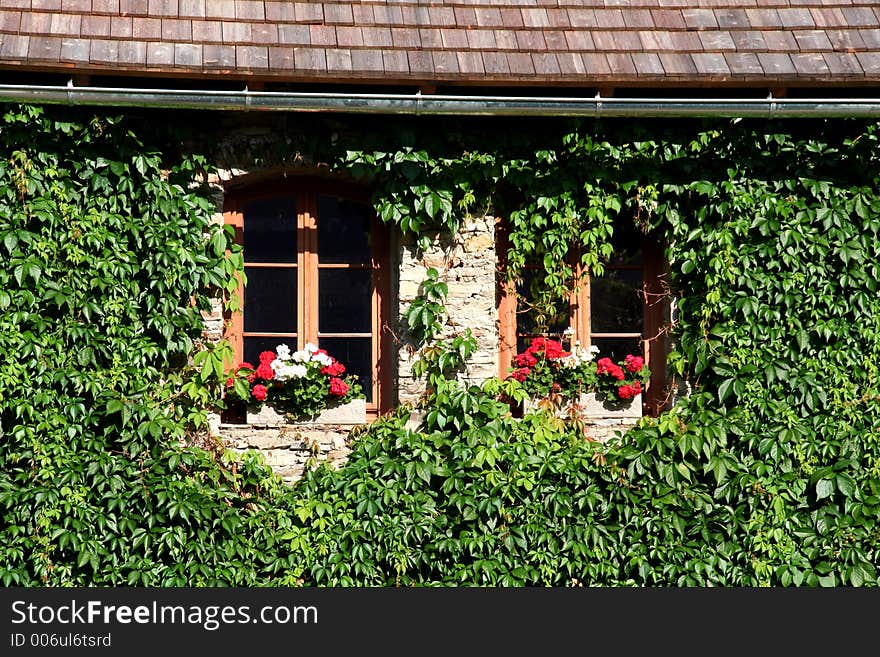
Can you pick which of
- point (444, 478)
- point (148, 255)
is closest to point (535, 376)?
point (444, 478)

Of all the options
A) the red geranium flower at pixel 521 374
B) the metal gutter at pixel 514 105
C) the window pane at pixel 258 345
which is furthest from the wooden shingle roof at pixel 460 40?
the red geranium flower at pixel 521 374

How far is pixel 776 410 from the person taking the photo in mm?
6746

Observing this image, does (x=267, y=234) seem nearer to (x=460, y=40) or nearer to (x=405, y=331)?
(x=405, y=331)

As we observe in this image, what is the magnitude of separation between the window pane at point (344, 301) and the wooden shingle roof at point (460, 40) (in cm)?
134

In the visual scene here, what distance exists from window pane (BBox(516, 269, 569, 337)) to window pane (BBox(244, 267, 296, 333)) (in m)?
1.50

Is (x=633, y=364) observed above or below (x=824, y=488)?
above

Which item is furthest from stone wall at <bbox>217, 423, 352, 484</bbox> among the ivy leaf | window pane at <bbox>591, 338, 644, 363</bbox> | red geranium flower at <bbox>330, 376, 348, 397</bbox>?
the ivy leaf

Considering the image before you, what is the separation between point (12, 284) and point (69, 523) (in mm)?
1469

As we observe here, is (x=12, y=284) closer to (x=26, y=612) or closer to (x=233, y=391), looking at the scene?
(x=233, y=391)

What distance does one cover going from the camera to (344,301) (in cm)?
711

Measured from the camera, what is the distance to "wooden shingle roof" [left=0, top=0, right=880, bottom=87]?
6.38 m

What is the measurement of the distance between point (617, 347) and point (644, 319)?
0.26 meters

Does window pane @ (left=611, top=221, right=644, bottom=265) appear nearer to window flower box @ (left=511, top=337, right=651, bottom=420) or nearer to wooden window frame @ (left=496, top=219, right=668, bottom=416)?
wooden window frame @ (left=496, top=219, right=668, bottom=416)

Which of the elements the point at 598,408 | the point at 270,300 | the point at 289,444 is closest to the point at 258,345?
the point at 270,300
